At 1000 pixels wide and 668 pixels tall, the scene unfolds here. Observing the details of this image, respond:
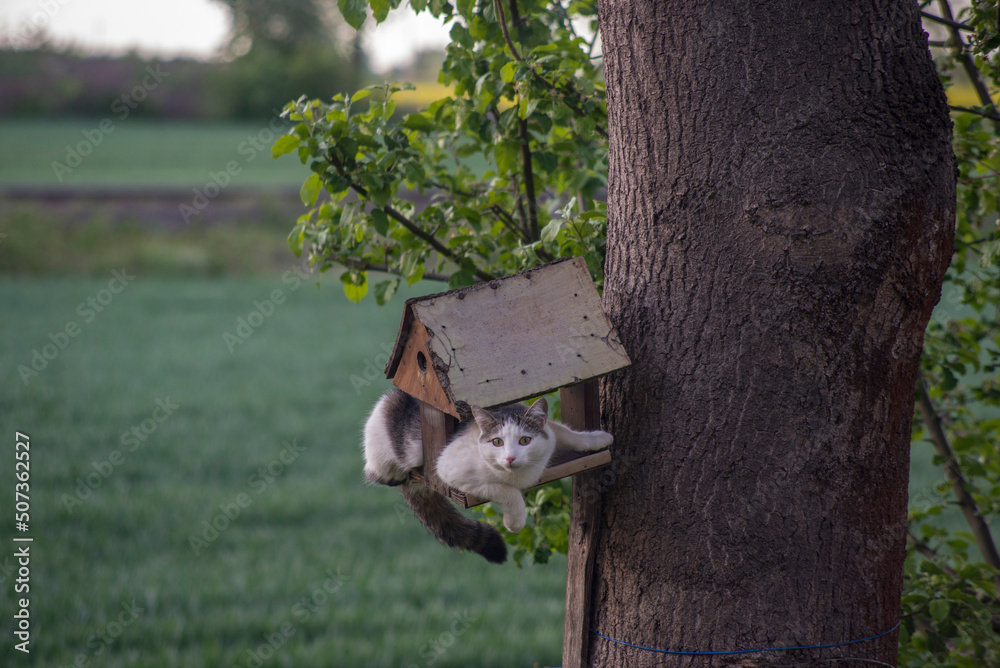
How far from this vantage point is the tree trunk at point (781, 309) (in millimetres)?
1699

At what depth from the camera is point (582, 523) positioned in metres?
2.01

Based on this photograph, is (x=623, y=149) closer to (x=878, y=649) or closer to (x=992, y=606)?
(x=878, y=649)

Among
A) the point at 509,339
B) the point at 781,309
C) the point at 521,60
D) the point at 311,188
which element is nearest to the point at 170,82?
the point at 311,188

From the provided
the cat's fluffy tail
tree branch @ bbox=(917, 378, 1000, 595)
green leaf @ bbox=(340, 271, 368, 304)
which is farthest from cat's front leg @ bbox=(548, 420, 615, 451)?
tree branch @ bbox=(917, 378, 1000, 595)

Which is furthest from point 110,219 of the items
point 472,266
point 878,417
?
point 878,417

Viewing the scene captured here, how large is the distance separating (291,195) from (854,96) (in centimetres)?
2125

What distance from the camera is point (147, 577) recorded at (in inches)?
198

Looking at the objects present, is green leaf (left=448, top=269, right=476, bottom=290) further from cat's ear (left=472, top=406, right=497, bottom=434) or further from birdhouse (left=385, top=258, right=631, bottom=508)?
cat's ear (left=472, top=406, right=497, bottom=434)

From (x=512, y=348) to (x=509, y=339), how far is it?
0.08 feet

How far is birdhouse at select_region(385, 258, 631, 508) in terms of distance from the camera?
1816mm

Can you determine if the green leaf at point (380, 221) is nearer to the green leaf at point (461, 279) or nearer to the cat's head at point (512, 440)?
the green leaf at point (461, 279)

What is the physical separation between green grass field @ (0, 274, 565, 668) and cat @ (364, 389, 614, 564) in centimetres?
242

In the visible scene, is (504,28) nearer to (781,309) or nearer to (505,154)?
(505,154)

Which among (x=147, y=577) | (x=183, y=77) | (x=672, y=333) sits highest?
(x=183, y=77)
